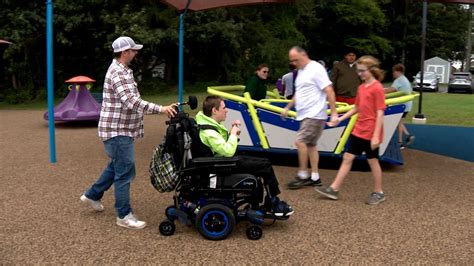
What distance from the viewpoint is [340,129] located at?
23.5ft

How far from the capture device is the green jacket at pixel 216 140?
4.23 meters

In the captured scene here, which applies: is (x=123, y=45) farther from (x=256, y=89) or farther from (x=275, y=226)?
(x=256, y=89)

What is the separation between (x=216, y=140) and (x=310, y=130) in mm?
1975

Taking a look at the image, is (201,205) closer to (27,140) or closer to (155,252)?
(155,252)

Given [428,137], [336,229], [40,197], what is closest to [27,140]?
[40,197]

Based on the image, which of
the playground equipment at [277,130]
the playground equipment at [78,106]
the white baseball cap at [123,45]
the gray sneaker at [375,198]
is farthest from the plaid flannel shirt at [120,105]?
the playground equipment at [78,106]

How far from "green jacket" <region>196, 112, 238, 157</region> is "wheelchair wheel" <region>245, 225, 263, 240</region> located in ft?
2.12

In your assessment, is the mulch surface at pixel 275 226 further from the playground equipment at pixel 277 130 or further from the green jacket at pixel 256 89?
the green jacket at pixel 256 89

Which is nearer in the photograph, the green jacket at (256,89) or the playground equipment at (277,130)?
the playground equipment at (277,130)

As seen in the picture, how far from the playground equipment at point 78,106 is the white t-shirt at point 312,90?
738cm

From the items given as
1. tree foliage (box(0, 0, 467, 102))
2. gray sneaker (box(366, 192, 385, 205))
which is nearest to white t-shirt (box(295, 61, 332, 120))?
gray sneaker (box(366, 192, 385, 205))

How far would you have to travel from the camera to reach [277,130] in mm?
7406

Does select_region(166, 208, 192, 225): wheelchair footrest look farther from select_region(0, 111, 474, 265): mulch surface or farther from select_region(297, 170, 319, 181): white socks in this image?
select_region(297, 170, 319, 181): white socks

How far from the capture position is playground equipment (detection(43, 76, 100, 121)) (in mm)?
11867
